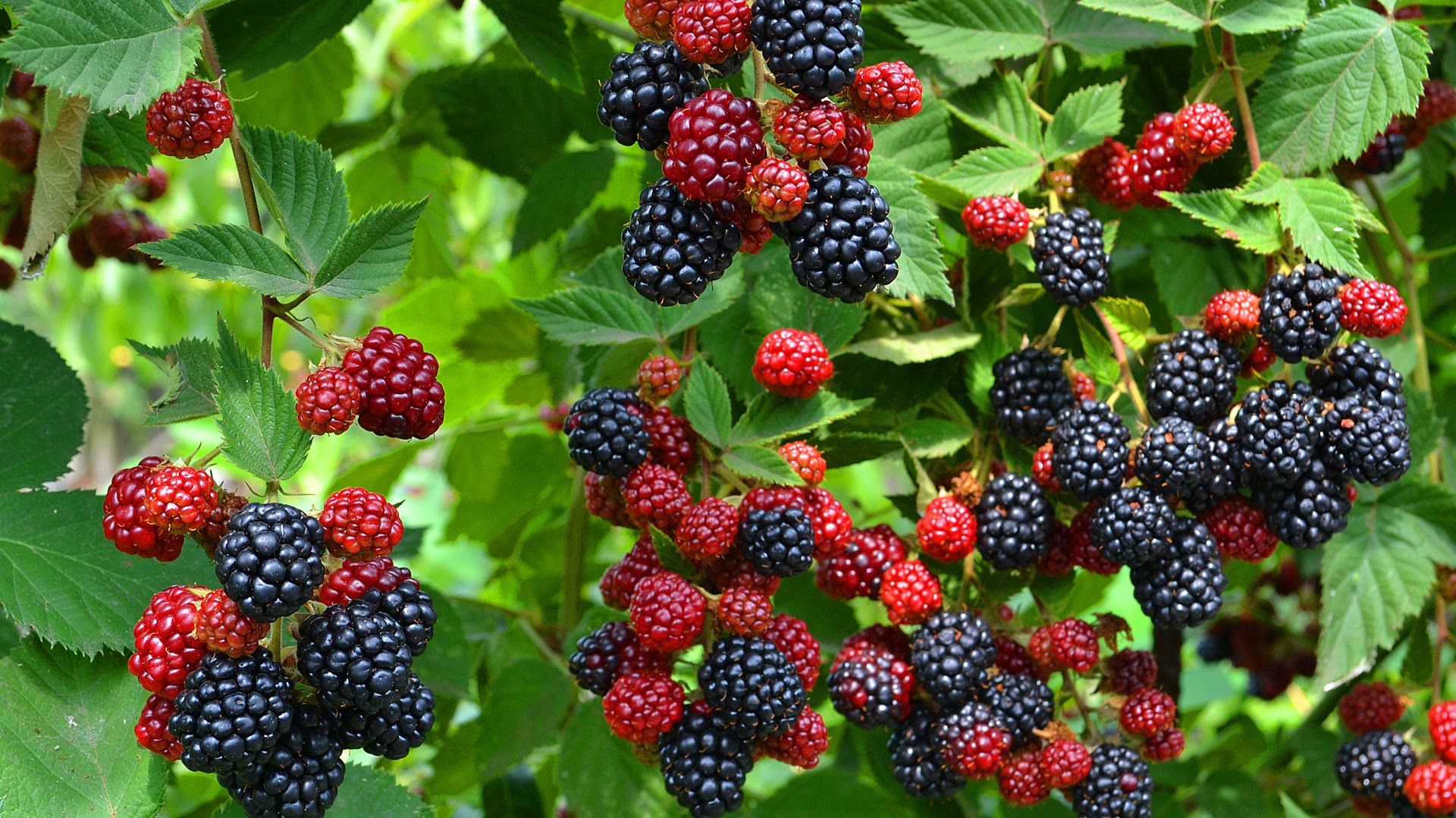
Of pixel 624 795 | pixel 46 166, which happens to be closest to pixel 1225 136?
pixel 624 795

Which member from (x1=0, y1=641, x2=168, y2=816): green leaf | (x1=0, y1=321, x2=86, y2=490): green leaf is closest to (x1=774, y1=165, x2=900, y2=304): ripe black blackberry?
(x1=0, y1=641, x2=168, y2=816): green leaf

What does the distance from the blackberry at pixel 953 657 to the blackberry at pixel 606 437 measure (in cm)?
41

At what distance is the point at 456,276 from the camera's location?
2.70 metres

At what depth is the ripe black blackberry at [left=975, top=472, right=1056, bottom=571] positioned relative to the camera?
4.66 feet

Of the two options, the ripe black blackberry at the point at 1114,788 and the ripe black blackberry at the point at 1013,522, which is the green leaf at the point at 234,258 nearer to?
the ripe black blackberry at the point at 1013,522

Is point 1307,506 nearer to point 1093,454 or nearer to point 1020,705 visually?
point 1093,454

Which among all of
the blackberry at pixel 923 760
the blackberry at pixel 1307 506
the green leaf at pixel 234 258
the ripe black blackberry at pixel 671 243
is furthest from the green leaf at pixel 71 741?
the blackberry at pixel 1307 506

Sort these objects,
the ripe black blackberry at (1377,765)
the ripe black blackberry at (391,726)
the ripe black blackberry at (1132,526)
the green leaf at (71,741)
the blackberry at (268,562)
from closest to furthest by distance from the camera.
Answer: the blackberry at (268,562), the ripe black blackberry at (391,726), the green leaf at (71,741), the ripe black blackberry at (1132,526), the ripe black blackberry at (1377,765)

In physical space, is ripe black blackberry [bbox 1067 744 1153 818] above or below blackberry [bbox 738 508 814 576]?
below

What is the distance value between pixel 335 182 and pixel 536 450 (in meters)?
1.41

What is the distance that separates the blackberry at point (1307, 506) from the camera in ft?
4.60

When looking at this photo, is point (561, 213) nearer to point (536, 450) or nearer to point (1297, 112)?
point (536, 450)

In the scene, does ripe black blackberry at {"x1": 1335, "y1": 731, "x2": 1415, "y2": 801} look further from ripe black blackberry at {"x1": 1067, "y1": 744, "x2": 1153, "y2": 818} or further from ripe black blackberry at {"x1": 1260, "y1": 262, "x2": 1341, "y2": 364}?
ripe black blackberry at {"x1": 1260, "y1": 262, "x2": 1341, "y2": 364}

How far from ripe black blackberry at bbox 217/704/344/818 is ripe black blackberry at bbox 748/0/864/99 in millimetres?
734
